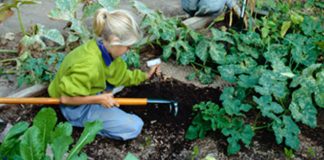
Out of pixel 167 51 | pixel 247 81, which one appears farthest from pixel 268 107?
pixel 167 51

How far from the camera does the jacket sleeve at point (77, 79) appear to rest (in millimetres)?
2613

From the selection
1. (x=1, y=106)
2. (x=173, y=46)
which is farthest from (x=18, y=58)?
(x=173, y=46)

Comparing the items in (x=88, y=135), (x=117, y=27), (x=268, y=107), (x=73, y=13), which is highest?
(x=117, y=27)

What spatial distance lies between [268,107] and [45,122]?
1.34m

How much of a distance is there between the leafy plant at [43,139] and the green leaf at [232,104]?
1.00 meters

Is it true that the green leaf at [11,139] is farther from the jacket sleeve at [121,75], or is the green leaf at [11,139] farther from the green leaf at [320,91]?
the green leaf at [320,91]

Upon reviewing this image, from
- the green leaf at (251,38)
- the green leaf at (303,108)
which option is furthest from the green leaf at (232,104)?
the green leaf at (251,38)

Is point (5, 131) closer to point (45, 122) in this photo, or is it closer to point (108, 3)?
point (45, 122)

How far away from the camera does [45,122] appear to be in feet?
6.60

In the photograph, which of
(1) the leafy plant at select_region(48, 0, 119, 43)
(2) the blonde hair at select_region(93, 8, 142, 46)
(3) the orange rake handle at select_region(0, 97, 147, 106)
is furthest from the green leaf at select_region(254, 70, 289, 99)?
(1) the leafy plant at select_region(48, 0, 119, 43)

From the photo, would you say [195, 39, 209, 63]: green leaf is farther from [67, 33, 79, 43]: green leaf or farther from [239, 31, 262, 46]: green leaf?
[67, 33, 79, 43]: green leaf

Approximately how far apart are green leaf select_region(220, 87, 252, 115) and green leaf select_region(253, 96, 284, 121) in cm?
6

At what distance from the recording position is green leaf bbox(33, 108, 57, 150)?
200 centimetres

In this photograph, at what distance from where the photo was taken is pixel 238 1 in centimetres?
451
